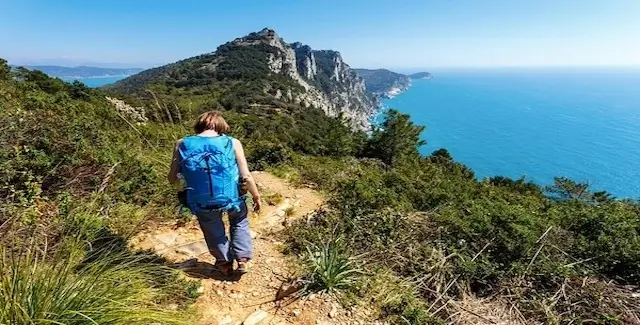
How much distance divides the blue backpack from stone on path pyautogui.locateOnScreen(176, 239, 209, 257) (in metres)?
0.93

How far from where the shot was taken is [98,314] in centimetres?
170

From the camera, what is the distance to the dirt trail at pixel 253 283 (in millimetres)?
2719

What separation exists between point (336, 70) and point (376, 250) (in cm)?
15372

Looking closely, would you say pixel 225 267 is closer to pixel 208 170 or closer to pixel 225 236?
pixel 225 236

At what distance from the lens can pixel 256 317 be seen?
2.74 meters

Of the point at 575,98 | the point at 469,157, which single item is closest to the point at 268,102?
the point at 469,157

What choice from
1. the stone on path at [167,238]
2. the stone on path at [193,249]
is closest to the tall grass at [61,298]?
the stone on path at [193,249]

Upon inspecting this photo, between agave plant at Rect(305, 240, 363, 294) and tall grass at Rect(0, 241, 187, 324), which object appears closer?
tall grass at Rect(0, 241, 187, 324)

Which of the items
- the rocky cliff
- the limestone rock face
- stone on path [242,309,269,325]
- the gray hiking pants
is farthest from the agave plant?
the limestone rock face

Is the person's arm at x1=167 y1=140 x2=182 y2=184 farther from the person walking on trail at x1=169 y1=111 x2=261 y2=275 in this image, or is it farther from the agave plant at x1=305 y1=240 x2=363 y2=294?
the agave plant at x1=305 y1=240 x2=363 y2=294

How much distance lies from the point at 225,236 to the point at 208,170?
26.3 inches

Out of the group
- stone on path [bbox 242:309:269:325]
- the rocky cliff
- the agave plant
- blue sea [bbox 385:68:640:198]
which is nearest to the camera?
stone on path [bbox 242:309:269:325]

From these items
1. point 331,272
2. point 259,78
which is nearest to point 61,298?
point 331,272

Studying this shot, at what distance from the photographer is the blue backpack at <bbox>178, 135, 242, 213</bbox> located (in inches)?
110
